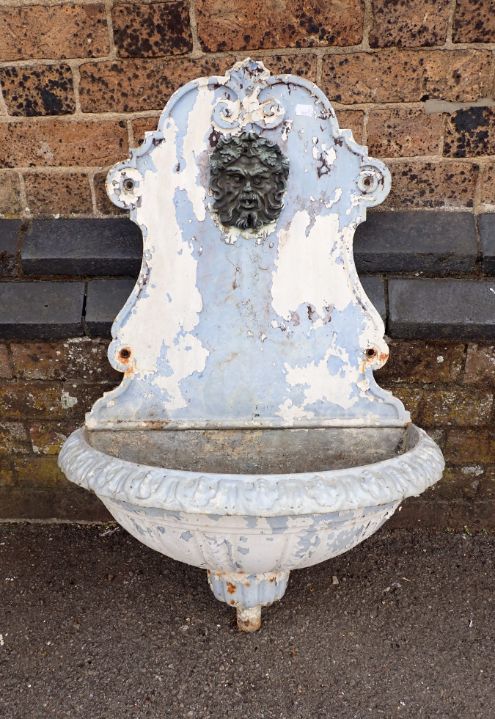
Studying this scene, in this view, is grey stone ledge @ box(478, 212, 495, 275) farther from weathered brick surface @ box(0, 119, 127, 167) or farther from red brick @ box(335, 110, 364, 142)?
weathered brick surface @ box(0, 119, 127, 167)

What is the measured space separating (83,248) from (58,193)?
245 millimetres

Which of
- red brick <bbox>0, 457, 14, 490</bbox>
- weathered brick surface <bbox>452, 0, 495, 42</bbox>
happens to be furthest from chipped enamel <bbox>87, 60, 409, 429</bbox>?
red brick <bbox>0, 457, 14, 490</bbox>

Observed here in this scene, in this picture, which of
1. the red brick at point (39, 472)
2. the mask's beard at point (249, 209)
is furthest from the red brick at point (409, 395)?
the red brick at point (39, 472)

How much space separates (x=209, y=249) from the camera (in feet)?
5.94

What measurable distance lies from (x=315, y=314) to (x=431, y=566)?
117 centimetres

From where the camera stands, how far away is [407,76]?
192cm

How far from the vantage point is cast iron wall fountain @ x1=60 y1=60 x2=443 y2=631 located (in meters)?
1.72

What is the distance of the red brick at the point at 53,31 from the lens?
6.22 ft

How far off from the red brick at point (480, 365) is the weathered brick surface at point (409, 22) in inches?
41.7

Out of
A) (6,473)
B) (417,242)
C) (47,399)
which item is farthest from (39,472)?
(417,242)

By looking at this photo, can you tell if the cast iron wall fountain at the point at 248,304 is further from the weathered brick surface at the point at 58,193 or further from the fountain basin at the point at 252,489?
the weathered brick surface at the point at 58,193

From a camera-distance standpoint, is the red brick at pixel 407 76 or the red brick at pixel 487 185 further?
the red brick at pixel 487 185

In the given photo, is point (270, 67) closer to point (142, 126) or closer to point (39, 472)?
point (142, 126)

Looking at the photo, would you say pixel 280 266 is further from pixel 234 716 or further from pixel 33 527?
pixel 33 527
